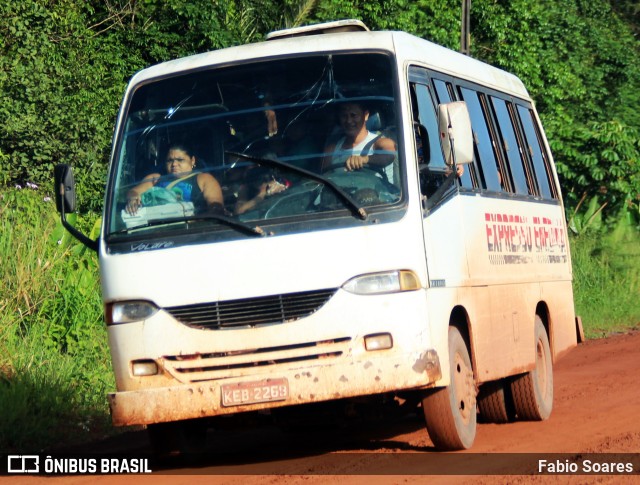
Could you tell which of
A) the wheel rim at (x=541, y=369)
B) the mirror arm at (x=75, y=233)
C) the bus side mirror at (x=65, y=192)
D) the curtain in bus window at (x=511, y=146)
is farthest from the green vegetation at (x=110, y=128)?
the curtain in bus window at (x=511, y=146)

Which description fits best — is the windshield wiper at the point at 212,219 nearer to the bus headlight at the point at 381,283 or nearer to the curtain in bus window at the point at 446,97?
the bus headlight at the point at 381,283

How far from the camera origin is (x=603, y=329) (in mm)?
17203

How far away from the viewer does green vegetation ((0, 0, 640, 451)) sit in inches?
457

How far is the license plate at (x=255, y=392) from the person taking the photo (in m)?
6.71

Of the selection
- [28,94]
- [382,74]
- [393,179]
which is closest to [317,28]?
[382,74]

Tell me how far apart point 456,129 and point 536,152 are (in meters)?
3.87

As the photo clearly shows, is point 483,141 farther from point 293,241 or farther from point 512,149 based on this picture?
point 293,241

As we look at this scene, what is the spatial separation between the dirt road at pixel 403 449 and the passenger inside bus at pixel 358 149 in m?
1.70

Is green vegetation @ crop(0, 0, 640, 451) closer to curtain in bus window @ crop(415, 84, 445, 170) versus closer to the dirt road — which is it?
the dirt road

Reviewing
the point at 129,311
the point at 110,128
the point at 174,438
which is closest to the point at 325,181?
the point at 129,311

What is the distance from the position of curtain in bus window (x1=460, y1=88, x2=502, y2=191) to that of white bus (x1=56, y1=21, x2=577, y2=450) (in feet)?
2.58

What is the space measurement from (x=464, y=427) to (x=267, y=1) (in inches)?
623

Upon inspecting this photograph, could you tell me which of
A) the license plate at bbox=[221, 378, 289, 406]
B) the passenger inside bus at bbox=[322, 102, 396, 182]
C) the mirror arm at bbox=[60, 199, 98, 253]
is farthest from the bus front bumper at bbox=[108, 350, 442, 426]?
the mirror arm at bbox=[60, 199, 98, 253]

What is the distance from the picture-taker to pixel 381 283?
6.80 m
